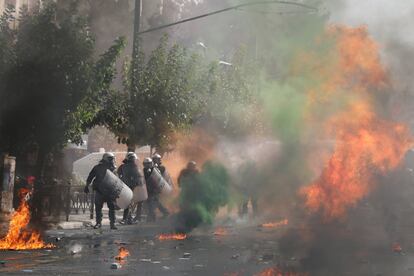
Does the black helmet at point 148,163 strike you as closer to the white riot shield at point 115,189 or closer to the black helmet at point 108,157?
the white riot shield at point 115,189

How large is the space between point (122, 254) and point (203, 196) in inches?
225

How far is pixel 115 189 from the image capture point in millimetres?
20656

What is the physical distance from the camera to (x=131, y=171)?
22.5 meters

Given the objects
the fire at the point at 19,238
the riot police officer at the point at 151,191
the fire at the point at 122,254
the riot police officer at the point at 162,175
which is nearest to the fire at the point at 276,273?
the fire at the point at 122,254

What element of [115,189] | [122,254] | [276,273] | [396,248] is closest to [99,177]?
[115,189]

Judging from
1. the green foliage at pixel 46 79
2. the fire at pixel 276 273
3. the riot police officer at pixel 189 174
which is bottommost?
the fire at pixel 276 273

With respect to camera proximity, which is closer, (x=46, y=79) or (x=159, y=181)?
(x=46, y=79)

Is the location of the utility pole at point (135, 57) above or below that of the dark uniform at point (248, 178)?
above

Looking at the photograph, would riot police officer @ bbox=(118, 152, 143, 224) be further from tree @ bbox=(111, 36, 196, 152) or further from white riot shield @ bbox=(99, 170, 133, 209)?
tree @ bbox=(111, 36, 196, 152)

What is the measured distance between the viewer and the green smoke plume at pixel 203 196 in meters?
19.4

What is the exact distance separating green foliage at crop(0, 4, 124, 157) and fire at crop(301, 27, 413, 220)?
680cm

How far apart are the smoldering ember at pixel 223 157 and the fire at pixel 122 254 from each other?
0.11 feet

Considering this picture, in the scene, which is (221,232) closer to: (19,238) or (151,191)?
(151,191)

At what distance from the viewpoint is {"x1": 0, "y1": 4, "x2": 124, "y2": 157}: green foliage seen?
71.5 feet
